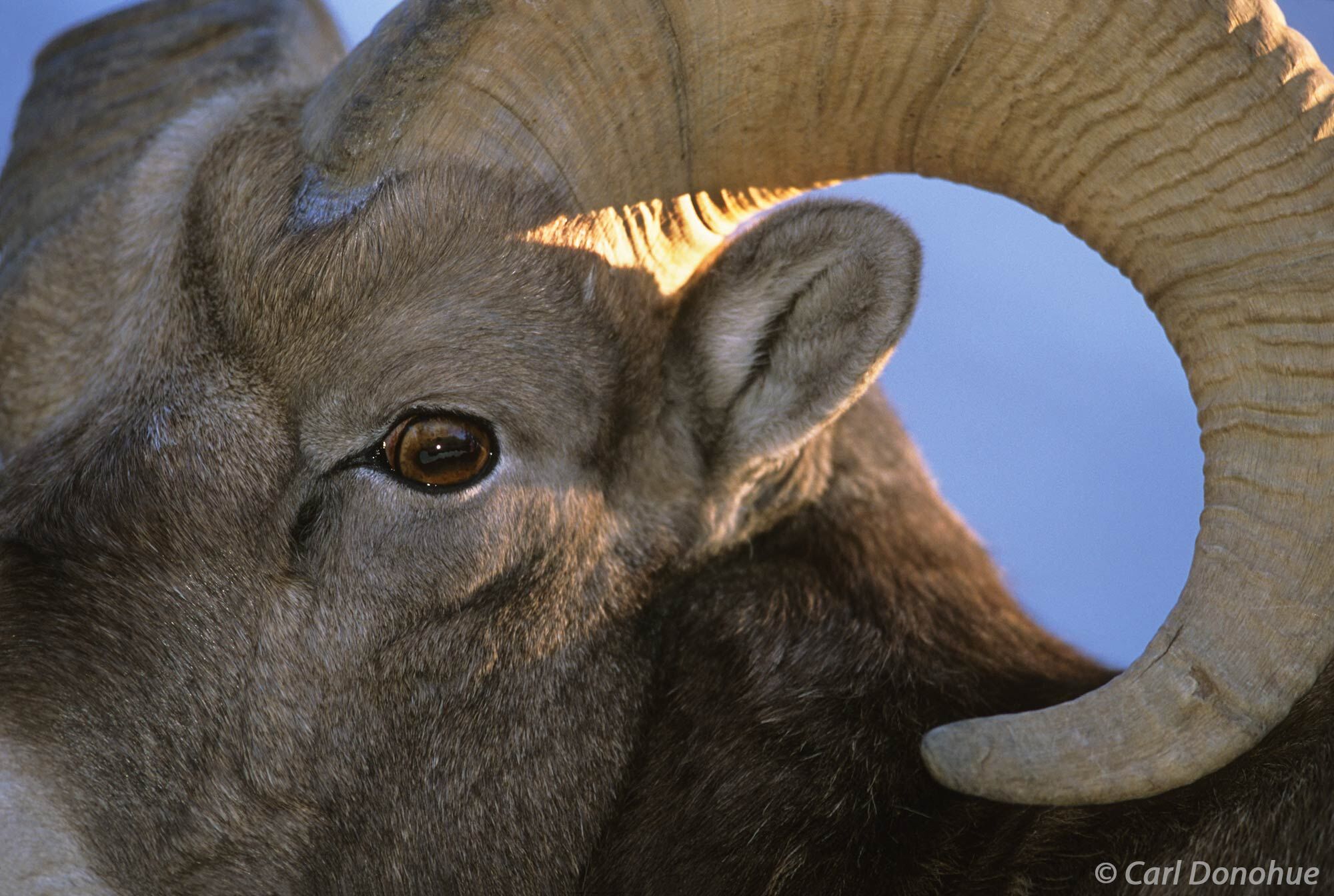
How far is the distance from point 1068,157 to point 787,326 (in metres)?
0.82

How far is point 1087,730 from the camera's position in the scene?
256cm

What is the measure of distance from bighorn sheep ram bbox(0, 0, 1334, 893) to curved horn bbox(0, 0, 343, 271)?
1.08 meters

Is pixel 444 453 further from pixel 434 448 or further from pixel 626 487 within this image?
pixel 626 487

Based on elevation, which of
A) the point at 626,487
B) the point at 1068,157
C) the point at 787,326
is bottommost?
the point at 626,487

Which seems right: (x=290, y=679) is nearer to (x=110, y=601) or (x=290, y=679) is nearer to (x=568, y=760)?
(x=110, y=601)

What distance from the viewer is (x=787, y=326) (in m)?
3.24

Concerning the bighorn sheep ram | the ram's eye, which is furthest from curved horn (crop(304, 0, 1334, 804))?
the ram's eye

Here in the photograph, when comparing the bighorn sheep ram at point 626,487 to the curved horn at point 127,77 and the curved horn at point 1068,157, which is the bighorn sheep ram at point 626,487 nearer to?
the curved horn at point 1068,157

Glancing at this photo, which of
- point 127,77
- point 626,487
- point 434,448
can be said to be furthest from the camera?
point 127,77

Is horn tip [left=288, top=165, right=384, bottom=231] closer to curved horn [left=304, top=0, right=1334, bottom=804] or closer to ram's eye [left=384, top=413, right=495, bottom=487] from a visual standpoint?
curved horn [left=304, top=0, right=1334, bottom=804]

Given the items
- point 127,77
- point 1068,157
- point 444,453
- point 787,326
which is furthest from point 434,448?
point 127,77

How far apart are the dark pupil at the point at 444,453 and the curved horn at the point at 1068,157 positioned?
66 centimetres

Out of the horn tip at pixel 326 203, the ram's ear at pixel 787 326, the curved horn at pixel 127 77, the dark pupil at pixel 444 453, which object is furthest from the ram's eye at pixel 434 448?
the curved horn at pixel 127 77

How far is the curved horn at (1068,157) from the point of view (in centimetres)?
253
